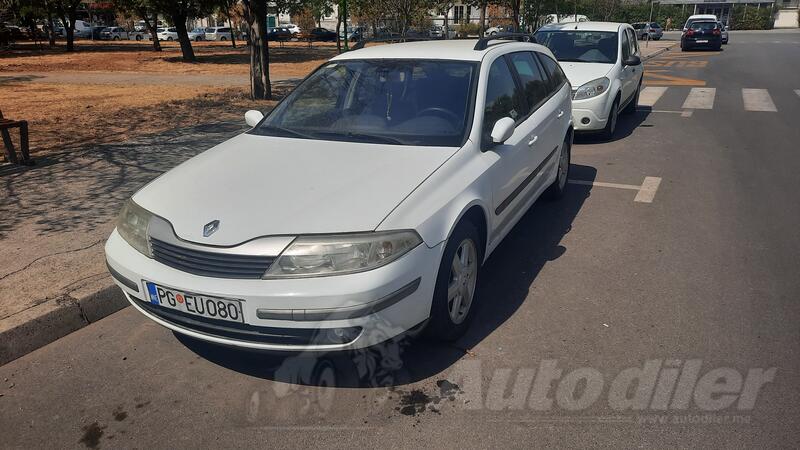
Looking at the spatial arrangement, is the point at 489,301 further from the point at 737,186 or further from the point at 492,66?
the point at 737,186

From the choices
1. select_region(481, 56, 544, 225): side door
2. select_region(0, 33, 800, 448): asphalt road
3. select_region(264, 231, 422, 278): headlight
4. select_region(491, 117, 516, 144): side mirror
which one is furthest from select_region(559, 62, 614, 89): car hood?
select_region(264, 231, 422, 278): headlight

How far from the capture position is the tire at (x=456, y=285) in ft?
10.2

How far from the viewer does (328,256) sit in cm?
271

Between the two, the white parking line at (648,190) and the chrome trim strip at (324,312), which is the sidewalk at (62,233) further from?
the white parking line at (648,190)

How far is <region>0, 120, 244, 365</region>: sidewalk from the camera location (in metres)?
3.66

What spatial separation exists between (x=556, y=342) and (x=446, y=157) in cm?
127

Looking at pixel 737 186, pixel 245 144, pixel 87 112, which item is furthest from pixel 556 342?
pixel 87 112

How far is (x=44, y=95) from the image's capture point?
14227 millimetres

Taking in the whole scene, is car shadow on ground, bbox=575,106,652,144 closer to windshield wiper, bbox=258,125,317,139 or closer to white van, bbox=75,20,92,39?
windshield wiper, bbox=258,125,317,139

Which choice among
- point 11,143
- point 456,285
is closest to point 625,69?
point 456,285

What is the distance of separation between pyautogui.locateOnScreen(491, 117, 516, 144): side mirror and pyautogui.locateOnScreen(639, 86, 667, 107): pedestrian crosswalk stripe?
1038 cm

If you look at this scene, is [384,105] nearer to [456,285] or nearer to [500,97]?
[500,97]

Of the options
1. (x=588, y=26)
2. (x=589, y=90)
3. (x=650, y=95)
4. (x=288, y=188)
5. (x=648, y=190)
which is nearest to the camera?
(x=288, y=188)

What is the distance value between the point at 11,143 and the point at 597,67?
809 centimetres
